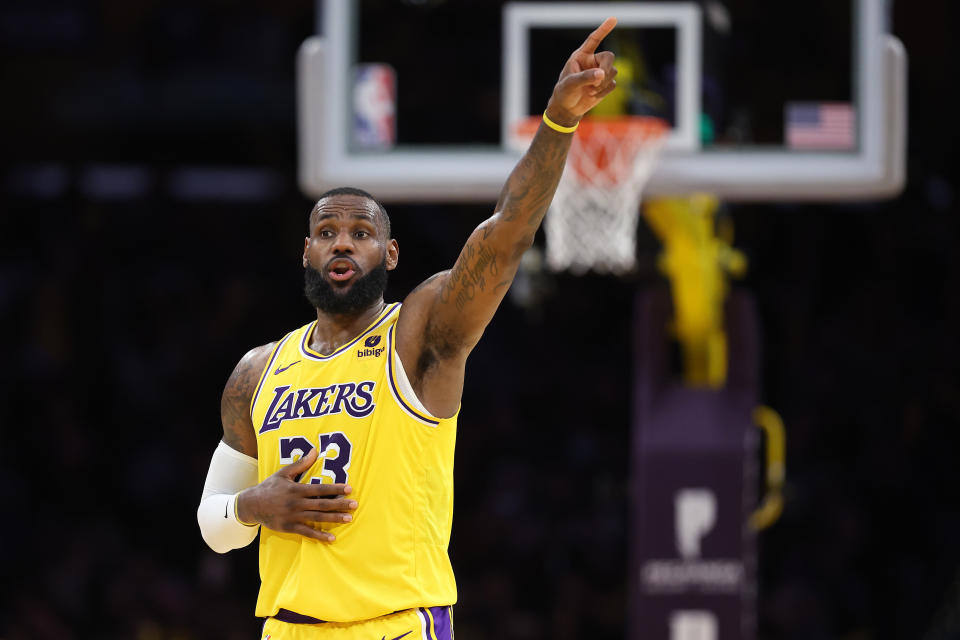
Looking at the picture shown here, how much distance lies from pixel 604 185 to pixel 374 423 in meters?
3.61

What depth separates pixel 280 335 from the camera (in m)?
13.1

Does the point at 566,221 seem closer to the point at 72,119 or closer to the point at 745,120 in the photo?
the point at 745,120

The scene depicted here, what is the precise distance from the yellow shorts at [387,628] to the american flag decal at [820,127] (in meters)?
4.22

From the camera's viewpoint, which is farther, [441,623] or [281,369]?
[281,369]

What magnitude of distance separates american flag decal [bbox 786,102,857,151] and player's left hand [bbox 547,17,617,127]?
390 centimetres

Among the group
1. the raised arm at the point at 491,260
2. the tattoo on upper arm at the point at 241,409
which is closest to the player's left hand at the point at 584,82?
the raised arm at the point at 491,260

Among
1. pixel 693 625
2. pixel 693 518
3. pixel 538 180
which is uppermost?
pixel 538 180

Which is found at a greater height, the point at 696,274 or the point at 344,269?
the point at 344,269

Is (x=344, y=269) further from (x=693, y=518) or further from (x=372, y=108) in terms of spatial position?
(x=693, y=518)

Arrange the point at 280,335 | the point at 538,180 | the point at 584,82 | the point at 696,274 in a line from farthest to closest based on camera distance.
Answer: the point at 280,335, the point at 696,274, the point at 538,180, the point at 584,82

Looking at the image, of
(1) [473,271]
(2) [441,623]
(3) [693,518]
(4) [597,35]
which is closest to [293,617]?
(2) [441,623]

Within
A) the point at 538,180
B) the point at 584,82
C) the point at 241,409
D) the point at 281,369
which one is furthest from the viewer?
the point at 241,409

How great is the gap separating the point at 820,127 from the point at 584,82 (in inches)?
160

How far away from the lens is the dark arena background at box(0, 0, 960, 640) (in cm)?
1096
